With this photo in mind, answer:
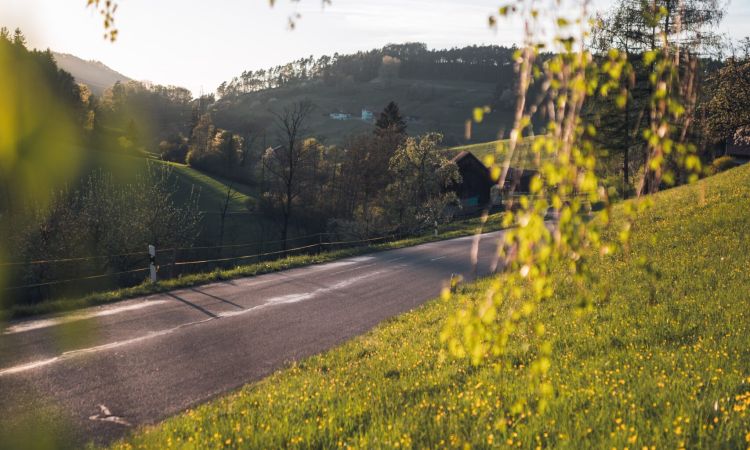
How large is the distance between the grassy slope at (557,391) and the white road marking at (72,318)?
6.24 m

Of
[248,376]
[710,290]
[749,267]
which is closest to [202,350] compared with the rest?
[248,376]

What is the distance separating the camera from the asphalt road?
8133mm

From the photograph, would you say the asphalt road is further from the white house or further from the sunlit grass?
the white house

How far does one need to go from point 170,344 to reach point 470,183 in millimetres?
64653

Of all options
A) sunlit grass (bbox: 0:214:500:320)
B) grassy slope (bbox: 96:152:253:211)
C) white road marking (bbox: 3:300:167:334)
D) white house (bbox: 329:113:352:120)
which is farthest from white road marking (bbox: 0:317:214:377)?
white house (bbox: 329:113:352:120)

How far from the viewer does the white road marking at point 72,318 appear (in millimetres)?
11897

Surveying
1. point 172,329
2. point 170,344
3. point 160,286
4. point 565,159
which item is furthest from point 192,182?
point 565,159

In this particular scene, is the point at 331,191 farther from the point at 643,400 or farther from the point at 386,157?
the point at 643,400

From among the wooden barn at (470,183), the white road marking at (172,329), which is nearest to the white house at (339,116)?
the wooden barn at (470,183)

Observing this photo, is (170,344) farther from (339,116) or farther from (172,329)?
(339,116)

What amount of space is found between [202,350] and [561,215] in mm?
9323

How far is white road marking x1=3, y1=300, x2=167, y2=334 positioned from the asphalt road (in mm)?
23

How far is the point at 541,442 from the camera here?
5.66 metres

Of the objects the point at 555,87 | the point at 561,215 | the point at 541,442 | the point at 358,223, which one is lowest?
the point at 358,223
